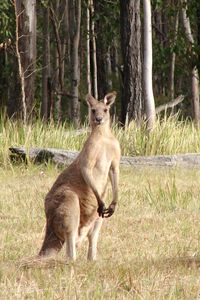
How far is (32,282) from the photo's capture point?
19.3ft

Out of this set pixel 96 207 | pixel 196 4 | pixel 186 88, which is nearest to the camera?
pixel 96 207

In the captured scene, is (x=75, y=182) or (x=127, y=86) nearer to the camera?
(x=75, y=182)

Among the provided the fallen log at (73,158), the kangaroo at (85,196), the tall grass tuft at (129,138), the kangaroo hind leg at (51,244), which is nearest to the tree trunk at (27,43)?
the tall grass tuft at (129,138)

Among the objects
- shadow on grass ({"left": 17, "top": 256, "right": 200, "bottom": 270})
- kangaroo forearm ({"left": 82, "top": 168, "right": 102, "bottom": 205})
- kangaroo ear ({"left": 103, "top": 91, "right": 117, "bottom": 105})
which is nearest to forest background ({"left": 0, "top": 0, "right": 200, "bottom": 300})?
shadow on grass ({"left": 17, "top": 256, "right": 200, "bottom": 270})

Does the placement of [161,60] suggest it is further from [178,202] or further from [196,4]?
[178,202]

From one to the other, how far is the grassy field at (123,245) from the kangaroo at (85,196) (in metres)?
0.16

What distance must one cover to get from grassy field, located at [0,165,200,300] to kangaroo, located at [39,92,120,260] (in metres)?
0.16

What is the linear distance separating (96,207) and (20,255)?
2.52 ft

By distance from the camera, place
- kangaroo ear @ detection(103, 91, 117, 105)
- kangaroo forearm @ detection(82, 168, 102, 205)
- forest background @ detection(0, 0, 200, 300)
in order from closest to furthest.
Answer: forest background @ detection(0, 0, 200, 300), kangaroo forearm @ detection(82, 168, 102, 205), kangaroo ear @ detection(103, 91, 117, 105)

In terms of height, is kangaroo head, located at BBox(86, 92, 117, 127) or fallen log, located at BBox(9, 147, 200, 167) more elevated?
kangaroo head, located at BBox(86, 92, 117, 127)

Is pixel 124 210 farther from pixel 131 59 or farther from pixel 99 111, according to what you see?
pixel 131 59

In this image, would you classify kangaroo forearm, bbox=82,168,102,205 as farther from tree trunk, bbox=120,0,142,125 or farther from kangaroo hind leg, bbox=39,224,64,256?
tree trunk, bbox=120,0,142,125

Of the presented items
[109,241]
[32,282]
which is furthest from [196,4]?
[32,282]

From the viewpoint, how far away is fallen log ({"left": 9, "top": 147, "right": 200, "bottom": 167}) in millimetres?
13359
